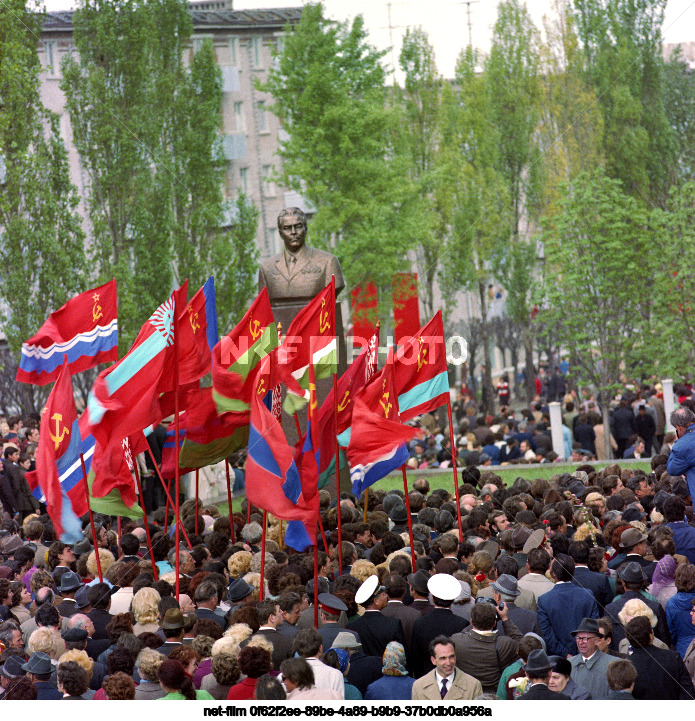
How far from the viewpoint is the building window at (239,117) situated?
5094 cm

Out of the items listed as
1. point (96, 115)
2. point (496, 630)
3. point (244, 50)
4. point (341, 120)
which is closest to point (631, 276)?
point (341, 120)

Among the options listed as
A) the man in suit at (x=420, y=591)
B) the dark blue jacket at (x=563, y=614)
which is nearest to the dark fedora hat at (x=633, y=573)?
the dark blue jacket at (x=563, y=614)

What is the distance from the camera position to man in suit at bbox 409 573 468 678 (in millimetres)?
8984

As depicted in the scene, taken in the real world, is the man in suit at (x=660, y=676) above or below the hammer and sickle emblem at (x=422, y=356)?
below

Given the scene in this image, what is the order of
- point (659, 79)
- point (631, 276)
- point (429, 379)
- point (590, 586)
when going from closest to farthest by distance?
point (590, 586) → point (429, 379) → point (631, 276) → point (659, 79)

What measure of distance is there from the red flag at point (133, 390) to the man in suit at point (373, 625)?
135 inches

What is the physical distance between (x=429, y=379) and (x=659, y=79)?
33345 mm

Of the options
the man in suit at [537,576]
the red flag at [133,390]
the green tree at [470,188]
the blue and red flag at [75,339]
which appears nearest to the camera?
the man in suit at [537,576]

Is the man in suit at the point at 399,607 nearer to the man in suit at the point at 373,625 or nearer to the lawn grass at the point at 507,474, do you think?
the man in suit at the point at 373,625

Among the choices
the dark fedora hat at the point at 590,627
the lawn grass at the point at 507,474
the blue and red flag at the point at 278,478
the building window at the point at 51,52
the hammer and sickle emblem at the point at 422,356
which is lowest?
the lawn grass at the point at 507,474

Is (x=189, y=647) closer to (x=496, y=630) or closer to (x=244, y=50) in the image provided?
(x=496, y=630)

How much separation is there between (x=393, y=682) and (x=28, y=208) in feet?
84.4

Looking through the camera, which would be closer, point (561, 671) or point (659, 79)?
point (561, 671)

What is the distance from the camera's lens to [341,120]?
3447 centimetres
